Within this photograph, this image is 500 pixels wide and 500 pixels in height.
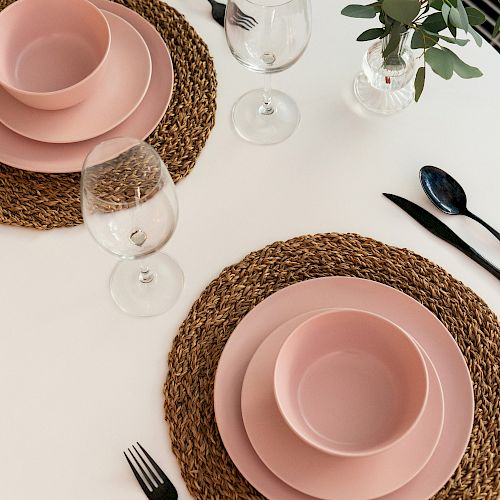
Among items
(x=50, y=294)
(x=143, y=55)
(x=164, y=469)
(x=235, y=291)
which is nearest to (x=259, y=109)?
(x=143, y=55)

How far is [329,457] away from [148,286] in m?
0.34

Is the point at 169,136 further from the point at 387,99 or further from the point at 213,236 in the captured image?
the point at 387,99

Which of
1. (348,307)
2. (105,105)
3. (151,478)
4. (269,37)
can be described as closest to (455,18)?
(269,37)

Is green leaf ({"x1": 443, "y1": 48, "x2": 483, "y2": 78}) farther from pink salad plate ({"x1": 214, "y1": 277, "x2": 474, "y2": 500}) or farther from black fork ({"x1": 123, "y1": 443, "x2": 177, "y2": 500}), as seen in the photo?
black fork ({"x1": 123, "y1": 443, "x2": 177, "y2": 500})

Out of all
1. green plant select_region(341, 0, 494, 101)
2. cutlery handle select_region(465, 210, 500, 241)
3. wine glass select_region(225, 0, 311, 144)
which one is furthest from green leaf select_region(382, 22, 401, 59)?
cutlery handle select_region(465, 210, 500, 241)

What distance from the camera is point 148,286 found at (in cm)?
104

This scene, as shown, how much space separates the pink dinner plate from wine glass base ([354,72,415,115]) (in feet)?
1.46

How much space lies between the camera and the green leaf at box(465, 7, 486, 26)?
987 mm

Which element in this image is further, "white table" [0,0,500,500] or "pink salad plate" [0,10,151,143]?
"pink salad plate" [0,10,151,143]

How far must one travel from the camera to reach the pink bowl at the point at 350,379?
89 centimetres

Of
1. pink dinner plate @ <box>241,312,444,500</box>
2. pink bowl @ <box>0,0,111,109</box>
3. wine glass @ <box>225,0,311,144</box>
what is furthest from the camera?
pink bowl @ <box>0,0,111,109</box>

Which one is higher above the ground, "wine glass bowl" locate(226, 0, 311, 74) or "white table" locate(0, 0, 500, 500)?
"wine glass bowl" locate(226, 0, 311, 74)

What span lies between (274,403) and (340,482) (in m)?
0.12

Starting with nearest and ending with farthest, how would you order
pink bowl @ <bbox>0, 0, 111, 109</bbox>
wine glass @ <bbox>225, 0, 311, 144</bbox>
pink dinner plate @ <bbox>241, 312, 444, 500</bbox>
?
pink dinner plate @ <bbox>241, 312, 444, 500</bbox> < wine glass @ <bbox>225, 0, 311, 144</bbox> < pink bowl @ <bbox>0, 0, 111, 109</bbox>
